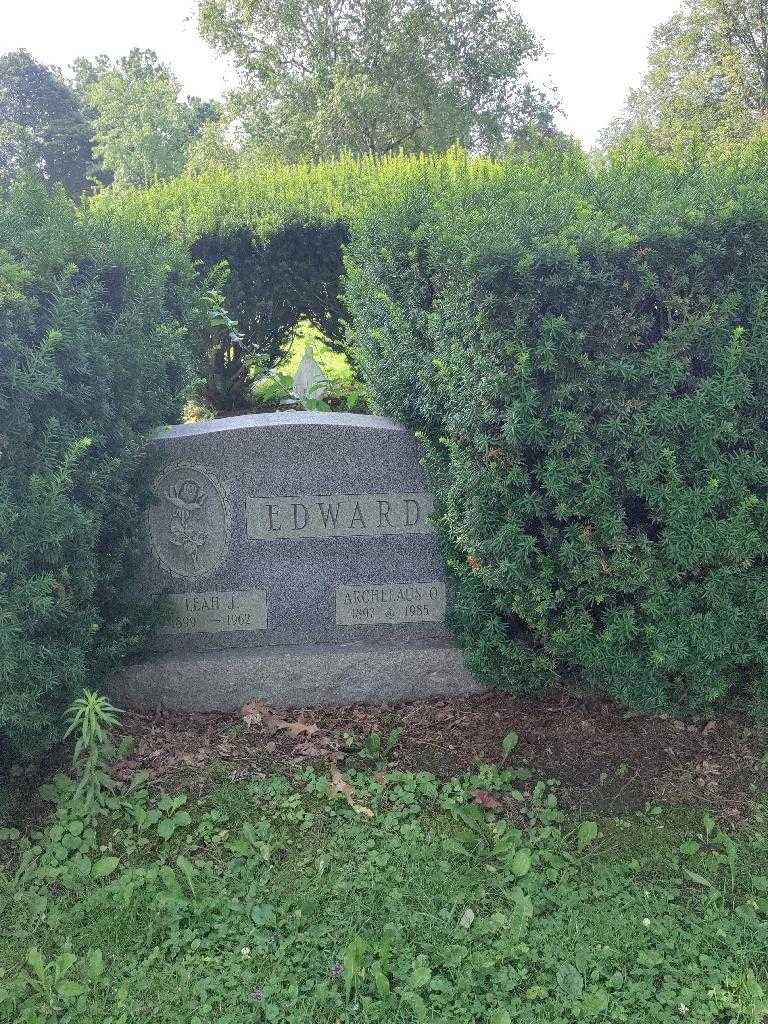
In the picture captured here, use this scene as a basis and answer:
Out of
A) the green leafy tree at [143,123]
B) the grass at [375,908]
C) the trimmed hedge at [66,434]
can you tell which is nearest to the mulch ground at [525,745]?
the grass at [375,908]

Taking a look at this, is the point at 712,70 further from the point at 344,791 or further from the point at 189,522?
the point at 344,791

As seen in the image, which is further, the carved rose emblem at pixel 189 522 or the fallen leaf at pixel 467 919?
the carved rose emblem at pixel 189 522

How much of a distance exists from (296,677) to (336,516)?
2.51 ft

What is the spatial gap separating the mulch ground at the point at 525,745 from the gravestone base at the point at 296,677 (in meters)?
0.10

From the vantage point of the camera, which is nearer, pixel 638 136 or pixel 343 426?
pixel 343 426

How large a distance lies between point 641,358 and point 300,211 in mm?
3907

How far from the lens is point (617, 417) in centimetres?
297

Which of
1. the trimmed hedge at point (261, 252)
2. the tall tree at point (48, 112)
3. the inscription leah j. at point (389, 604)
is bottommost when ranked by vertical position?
the inscription leah j. at point (389, 604)

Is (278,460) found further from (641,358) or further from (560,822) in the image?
(560,822)

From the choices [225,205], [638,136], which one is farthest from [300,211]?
[638,136]

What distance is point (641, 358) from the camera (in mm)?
2943

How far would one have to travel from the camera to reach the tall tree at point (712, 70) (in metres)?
25.3

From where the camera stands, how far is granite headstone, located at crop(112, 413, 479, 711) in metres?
3.65

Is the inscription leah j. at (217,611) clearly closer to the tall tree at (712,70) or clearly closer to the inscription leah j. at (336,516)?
the inscription leah j. at (336,516)
